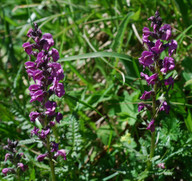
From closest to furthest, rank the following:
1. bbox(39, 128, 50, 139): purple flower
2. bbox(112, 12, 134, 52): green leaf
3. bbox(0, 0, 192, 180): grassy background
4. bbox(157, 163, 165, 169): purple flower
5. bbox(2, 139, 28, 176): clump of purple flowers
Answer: bbox(39, 128, 50, 139): purple flower → bbox(2, 139, 28, 176): clump of purple flowers → bbox(157, 163, 165, 169): purple flower → bbox(0, 0, 192, 180): grassy background → bbox(112, 12, 134, 52): green leaf

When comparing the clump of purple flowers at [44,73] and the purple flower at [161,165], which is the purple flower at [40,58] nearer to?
the clump of purple flowers at [44,73]

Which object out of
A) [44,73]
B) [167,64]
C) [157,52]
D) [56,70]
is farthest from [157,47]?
[44,73]

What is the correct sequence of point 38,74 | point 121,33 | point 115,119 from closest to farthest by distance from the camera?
point 38,74 → point 121,33 → point 115,119

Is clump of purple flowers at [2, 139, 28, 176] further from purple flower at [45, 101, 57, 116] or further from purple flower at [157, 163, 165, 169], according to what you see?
purple flower at [157, 163, 165, 169]

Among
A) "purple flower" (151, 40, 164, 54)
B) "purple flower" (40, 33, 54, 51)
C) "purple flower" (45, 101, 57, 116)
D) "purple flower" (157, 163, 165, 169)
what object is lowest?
"purple flower" (157, 163, 165, 169)

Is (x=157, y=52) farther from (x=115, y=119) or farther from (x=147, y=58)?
(x=115, y=119)

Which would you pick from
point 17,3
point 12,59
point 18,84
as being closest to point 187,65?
point 18,84

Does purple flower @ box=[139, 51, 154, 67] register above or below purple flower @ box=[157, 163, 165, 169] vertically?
above

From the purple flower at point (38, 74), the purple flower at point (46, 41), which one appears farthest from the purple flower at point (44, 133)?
the purple flower at point (46, 41)

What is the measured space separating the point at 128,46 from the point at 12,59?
2230mm

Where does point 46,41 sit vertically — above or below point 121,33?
above

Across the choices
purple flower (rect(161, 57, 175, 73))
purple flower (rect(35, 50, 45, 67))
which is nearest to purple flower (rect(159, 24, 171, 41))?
purple flower (rect(161, 57, 175, 73))

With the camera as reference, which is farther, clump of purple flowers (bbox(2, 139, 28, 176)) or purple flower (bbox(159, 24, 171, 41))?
clump of purple flowers (bbox(2, 139, 28, 176))

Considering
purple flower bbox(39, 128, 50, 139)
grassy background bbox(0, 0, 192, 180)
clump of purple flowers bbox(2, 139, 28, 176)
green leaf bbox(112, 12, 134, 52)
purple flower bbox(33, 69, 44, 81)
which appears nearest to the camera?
purple flower bbox(33, 69, 44, 81)
